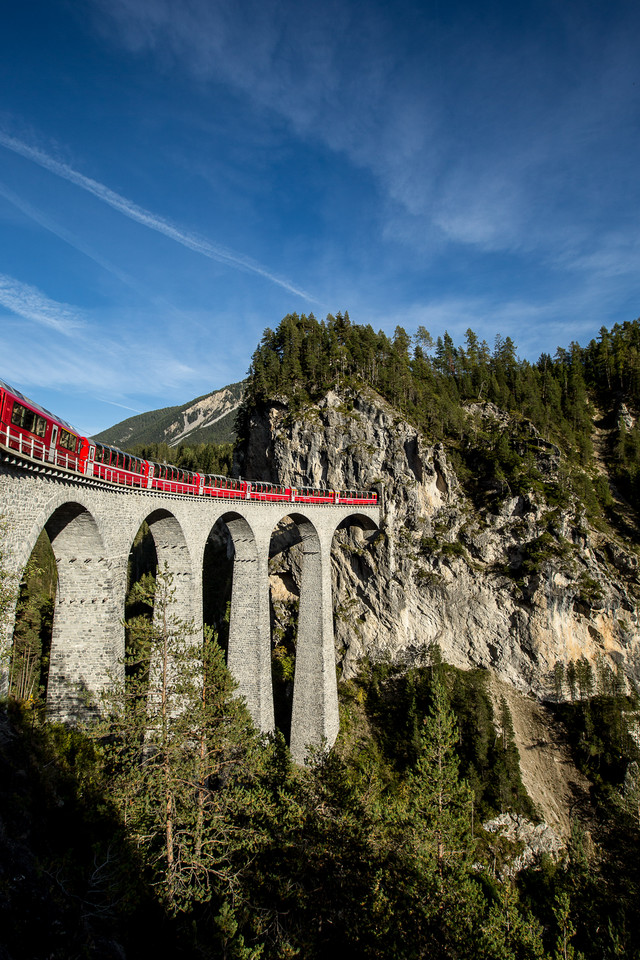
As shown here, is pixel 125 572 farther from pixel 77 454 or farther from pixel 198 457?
pixel 198 457

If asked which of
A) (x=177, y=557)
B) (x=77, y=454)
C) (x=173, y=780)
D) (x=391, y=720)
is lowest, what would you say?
(x=391, y=720)

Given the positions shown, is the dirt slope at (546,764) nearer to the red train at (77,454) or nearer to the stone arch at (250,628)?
the stone arch at (250,628)

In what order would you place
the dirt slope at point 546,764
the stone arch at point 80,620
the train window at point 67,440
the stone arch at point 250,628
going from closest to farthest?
the train window at point 67,440 → the stone arch at point 80,620 → the stone arch at point 250,628 → the dirt slope at point 546,764

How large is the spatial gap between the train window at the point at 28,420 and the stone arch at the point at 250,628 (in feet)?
48.3

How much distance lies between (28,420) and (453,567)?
37679 millimetres

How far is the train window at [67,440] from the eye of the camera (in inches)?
606

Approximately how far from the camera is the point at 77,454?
16.4 meters

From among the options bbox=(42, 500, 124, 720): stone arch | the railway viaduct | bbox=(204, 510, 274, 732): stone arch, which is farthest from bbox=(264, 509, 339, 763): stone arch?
bbox=(42, 500, 124, 720): stone arch

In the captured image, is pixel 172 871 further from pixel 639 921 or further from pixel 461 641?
pixel 461 641

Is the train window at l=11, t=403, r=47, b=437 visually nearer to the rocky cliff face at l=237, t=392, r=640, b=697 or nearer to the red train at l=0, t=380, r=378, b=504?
the red train at l=0, t=380, r=378, b=504

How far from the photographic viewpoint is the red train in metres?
13.2

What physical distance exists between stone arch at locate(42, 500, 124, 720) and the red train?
185 cm

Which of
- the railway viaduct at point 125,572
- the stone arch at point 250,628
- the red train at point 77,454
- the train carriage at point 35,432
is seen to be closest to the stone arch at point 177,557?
the railway viaduct at point 125,572

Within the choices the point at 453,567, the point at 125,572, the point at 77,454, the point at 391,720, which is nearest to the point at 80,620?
the point at 125,572
